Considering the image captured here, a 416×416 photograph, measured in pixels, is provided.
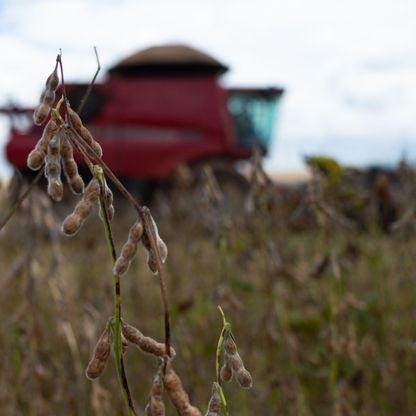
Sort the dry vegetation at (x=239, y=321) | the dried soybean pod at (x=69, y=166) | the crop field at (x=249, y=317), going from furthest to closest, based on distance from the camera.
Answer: the crop field at (x=249, y=317) → the dry vegetation at (x=239, y=321) → the dried soybean pod at (x=69, y=166)

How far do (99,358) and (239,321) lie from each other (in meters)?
3.19

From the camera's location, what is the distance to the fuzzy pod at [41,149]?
90 centimetres

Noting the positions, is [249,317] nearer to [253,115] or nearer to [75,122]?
[75,122]

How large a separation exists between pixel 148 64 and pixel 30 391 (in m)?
11.8

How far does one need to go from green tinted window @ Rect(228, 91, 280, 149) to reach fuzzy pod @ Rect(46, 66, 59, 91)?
13.3 metres

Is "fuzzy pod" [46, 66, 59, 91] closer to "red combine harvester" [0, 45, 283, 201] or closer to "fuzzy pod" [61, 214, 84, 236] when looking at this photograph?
"fuzzy pod" [61, 214, 84, 236]

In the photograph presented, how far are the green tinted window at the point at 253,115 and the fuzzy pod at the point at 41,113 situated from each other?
13288 mm

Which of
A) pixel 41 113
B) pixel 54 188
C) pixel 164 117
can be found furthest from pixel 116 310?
pixel 164 117

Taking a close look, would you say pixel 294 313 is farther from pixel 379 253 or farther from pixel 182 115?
pixel 182 115

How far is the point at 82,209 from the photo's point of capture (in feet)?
2.84

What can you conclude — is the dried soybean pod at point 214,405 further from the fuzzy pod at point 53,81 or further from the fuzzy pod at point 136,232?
the fuzzy pod at point 53,81

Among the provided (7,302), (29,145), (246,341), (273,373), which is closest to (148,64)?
(29,145)

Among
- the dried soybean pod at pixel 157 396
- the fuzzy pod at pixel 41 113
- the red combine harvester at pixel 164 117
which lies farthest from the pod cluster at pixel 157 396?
the red combine harvester at pixel 164 117

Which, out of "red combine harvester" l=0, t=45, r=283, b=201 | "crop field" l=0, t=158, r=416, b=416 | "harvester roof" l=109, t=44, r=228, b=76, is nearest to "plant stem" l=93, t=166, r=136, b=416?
"crop field" l=0, t=158, r=416, b=416
